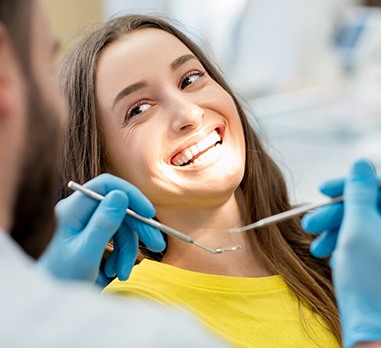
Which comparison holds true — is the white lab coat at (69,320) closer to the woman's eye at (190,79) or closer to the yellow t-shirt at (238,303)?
the yellow t-shirt at (238,303)

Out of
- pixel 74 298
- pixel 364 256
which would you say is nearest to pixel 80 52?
pixel 364 256

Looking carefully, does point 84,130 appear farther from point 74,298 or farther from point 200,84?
point 74,298

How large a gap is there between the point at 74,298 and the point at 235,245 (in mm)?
905

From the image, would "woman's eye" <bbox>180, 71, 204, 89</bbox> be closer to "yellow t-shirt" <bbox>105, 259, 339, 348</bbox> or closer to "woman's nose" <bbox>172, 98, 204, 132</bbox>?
"woman's nose" <bbox>172, 98, 204, 132</bbox>

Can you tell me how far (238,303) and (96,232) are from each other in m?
0.37

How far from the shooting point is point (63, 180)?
72.6 inches

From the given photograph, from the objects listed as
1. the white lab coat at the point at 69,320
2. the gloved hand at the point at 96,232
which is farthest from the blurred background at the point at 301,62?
the white lab coat at the point at 69,320

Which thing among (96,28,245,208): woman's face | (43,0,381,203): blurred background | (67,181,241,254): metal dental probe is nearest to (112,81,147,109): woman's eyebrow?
(96,28,245,208): woman's face

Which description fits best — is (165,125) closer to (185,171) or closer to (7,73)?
(185,171)

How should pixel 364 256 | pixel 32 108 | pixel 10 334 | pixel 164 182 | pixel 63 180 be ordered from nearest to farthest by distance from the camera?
pixel 10 334
pixel 32 108
pixel 364 256
pixel 164 182
pixel 63 180

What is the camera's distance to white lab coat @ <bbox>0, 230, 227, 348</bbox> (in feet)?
2.89

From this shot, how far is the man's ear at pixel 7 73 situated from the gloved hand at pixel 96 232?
0.48 metres

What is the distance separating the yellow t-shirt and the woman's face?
150mm

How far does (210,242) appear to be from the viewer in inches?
70.2
